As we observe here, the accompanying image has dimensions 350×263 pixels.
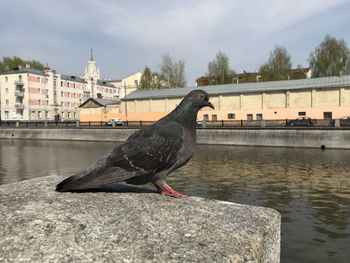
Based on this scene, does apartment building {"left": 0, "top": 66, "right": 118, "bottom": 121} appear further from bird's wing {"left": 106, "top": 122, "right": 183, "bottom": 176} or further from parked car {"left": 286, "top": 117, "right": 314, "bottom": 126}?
bird's wing {"left": 106, "top": 122, "right": 183, "bottom": 176}

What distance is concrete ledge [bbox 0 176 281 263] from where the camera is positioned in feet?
11.0

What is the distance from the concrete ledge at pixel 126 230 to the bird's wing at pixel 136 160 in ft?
0.64

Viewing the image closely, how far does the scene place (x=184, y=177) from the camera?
70.5 ft

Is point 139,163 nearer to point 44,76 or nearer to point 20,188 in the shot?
point 20,188

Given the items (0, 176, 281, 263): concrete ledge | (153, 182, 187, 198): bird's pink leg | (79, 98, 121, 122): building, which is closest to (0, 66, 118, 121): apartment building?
(79, 98, 121, 122): building

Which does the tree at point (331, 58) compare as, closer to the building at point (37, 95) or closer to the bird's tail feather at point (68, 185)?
the building at point (37, 95)

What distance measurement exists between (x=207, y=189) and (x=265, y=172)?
6.86 m

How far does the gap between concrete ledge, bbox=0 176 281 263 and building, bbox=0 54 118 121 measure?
3299 inches

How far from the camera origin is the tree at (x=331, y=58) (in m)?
71.4

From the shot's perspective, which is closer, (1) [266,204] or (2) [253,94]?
(1) [266,204]

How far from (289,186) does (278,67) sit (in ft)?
199

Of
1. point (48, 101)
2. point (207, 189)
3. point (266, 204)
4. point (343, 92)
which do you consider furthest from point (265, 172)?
point (48, 101)

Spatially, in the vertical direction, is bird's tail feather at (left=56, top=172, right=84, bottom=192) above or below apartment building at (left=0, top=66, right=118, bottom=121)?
below

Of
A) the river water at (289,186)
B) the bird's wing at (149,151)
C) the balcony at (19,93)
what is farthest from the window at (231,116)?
the balcony at (19,93)
